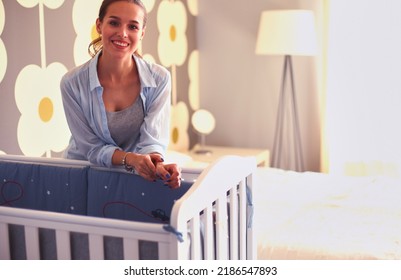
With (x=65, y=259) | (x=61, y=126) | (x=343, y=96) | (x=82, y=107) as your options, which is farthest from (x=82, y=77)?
(x=343, y=96)

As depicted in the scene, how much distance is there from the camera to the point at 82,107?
1.75m

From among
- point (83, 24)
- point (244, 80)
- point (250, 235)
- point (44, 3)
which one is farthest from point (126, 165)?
point (244, 80)

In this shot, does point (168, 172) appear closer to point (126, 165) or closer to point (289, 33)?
point (126, 165)

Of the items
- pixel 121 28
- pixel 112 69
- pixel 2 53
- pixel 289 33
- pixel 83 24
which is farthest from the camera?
pixel 289 33

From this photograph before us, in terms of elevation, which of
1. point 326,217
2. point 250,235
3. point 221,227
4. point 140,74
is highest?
point 140,74

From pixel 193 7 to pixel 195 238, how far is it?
2.75m

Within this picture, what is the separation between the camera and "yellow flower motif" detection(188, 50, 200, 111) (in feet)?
12.7

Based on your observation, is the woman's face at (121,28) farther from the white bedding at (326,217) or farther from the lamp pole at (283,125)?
the lamp pole at (283,125)

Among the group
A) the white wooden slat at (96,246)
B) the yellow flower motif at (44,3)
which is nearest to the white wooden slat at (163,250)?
the white wooden slat at (96,246)

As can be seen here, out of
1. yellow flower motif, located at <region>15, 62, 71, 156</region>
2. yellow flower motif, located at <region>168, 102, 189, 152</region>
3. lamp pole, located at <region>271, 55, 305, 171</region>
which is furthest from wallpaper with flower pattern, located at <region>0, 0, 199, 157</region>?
lamp pole, located at <region>271, 55, 305, 171</region>

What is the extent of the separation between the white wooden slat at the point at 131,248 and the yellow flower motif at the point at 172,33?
221cm

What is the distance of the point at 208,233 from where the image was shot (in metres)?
1.44

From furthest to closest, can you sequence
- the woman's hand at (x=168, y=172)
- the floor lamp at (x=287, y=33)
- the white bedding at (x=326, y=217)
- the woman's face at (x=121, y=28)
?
the floor lamp at (x=287, y=33), the white bedding at (x=326, y=217), the woman's face at (x=121, y=28), the woman's hand at (x=168, y=172)

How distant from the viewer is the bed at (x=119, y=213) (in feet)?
4.30
